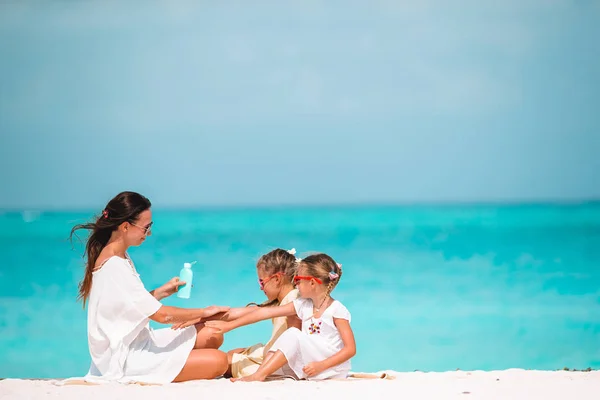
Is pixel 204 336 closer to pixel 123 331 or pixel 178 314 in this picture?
pixel 178 314

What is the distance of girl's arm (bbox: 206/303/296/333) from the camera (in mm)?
4977

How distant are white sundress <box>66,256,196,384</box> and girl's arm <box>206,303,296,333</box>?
30 cm

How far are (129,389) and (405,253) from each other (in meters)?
15.1

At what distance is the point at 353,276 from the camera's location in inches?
572

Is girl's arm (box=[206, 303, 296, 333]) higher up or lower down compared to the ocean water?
lower down

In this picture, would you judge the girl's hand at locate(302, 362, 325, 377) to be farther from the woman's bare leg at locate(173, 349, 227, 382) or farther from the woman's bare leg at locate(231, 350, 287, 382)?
the woman's bare leg at locate(173, 349, 227, 382)

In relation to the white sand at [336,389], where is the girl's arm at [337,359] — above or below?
above

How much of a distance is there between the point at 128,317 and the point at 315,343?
3.30 feet

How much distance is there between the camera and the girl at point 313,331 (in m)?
4.80

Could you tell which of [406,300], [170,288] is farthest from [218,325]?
[406,300]

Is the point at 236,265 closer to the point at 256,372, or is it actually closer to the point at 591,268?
the point at 591,268

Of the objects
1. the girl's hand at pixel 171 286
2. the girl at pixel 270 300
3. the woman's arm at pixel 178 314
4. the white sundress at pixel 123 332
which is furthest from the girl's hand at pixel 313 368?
the girl's hand at pixel 171 286

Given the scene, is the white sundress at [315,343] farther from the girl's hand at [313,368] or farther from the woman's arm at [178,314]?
the woman's arm at [178,314]

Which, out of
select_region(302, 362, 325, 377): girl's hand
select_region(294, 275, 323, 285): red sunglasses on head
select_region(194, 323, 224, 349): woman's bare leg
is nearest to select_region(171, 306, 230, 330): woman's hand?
select_region(194, 323, 224, 349): woman's bare leg
